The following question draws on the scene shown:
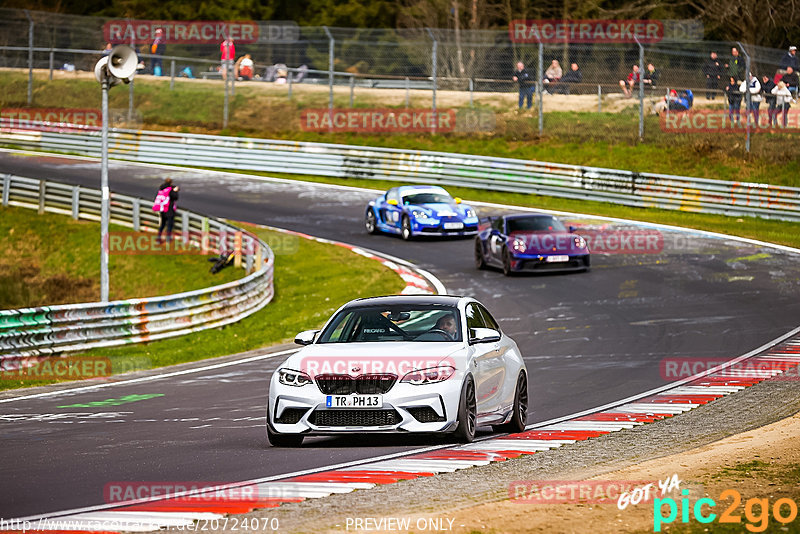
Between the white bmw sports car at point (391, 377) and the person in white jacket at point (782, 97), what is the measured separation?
24561 mm

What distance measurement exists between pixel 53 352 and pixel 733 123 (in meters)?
22.9

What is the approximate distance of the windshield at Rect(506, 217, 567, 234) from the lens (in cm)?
2550

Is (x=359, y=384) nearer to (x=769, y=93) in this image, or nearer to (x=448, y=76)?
(x=769, y=93)

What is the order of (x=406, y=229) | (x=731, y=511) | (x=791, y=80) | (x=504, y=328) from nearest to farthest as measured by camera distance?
(x=731, y=511) → (x=504, y=328) → (x=406, y=229) → (x=791, y=80)

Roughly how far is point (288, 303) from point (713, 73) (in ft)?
52.7

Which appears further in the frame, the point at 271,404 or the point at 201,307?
the point at 201,307

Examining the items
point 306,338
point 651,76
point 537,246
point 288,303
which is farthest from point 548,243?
point 306,338

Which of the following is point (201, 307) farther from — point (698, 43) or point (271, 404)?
point (698, 43)

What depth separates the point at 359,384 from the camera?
10102 mm

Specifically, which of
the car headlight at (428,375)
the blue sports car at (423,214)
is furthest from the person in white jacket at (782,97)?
the car headlight at (428,375)

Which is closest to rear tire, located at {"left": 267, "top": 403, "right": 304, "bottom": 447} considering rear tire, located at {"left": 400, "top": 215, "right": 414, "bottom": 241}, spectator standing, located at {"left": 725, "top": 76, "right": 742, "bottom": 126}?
rear tire, located at {"left": 400, "top": 215, "right": 414, "bottom": 241}

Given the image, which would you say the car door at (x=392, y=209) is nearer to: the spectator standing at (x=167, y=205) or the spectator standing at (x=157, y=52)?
the spectator standing at (x=167, y=205)

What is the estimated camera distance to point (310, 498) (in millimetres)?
8172

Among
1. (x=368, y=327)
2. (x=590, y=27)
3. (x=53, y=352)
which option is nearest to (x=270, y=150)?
(x=590, y=27)
